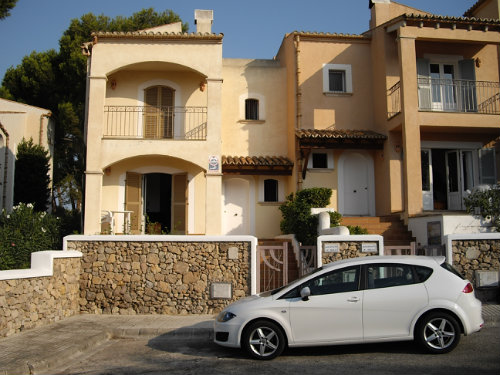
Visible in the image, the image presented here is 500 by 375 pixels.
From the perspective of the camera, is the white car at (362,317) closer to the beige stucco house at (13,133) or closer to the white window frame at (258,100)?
the white window frame at (258,100)

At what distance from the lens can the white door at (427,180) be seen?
1692 cm

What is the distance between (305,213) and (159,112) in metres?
6.66

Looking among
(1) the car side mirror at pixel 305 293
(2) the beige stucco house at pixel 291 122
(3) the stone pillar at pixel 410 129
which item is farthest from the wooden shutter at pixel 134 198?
(1) the car side mirror at pixel 305 293

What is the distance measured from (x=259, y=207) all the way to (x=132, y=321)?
833 cm

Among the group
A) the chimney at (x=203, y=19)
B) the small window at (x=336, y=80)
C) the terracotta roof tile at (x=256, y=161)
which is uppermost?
the chimney at (x=203, y=19)

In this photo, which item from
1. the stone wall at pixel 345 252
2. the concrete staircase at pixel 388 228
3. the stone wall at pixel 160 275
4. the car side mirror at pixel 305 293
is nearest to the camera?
the car side mirror at pixel 305 293

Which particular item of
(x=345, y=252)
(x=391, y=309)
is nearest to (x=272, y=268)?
(x=345, y=252)

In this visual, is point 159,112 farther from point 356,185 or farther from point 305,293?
point 305,293

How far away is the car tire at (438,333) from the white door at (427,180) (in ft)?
33.7

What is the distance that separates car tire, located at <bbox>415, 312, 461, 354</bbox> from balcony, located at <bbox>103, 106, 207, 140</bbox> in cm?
1117

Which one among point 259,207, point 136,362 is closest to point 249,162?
point 259,207

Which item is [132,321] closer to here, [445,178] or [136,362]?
[136,362]

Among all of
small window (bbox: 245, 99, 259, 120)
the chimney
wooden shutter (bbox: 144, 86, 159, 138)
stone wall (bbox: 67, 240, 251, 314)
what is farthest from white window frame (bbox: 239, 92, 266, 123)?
stone wall (bbox: 67, 240, 251, 314)

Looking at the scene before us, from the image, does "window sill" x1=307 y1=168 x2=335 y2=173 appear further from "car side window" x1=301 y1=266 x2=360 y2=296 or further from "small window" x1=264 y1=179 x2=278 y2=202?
"car side window" x1=301 y1=266 x2=360 y2=296
